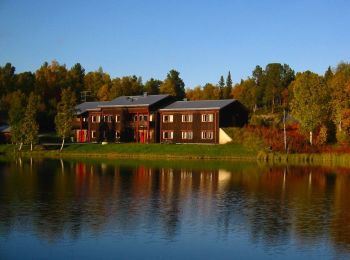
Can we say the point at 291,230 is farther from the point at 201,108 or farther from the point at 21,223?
the point at 201,108

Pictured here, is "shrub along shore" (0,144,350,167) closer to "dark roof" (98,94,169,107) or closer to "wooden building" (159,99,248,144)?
"wooden building" (159,99,248,144)

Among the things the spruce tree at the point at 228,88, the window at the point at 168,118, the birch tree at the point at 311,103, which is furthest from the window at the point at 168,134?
the spruce tree at the point at 228,88

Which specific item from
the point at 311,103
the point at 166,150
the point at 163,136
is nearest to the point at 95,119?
the point at 163,136

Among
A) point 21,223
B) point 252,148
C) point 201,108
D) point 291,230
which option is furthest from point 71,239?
point 201,108

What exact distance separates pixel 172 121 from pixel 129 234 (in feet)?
211

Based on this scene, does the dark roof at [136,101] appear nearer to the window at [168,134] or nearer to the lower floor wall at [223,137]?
the window at [168,134]

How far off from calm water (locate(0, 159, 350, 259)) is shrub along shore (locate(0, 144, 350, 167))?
1871 cm

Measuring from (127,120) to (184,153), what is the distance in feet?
64.7

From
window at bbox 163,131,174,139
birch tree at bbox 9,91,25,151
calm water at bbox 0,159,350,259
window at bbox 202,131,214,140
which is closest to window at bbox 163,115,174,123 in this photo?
window at bbox 163,131,174,139

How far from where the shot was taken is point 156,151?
7438cm

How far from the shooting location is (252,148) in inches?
2712

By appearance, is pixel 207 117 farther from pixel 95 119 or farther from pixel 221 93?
pixel 221 93

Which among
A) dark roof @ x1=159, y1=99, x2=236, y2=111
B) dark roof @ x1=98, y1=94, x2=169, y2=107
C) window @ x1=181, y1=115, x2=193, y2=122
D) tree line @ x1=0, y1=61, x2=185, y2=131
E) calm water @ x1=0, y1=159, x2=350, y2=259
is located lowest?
calm water @ x1=0, y1=159, x2=350, y2=259

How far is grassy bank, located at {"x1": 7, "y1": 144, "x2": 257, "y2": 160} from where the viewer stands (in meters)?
69.9
